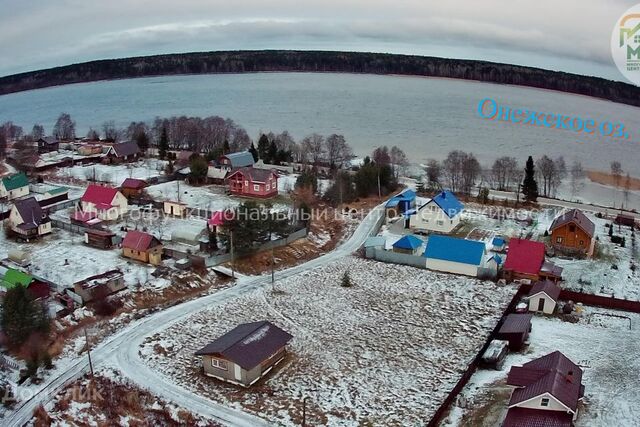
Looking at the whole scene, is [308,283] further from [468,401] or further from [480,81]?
[480,81]

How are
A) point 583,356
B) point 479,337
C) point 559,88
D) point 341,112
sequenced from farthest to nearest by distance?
point 559,88
point 341,112
point 479,337
point 583,356

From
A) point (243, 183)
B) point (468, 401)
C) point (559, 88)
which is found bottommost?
point (468, 401)

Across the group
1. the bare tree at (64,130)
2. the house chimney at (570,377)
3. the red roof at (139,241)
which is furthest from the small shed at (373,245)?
the bare tree at (64,130)

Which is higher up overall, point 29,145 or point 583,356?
point 29,145

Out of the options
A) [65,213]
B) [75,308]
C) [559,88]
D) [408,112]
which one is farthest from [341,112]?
[75,308]

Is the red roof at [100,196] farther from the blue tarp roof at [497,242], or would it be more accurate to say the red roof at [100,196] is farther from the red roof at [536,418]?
the red roof at [536,418]

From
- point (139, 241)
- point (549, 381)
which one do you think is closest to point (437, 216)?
point (139, 241)

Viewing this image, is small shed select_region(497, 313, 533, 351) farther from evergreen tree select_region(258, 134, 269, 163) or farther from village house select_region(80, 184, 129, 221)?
evergreen tree select_region(258, 134, 269, 163)

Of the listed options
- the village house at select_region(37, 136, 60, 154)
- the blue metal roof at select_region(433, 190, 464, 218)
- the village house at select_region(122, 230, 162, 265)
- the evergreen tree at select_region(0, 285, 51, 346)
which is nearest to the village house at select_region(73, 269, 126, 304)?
the village house at select_region(122, 230, 162, 265)
